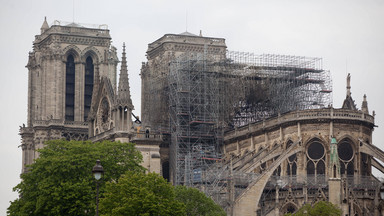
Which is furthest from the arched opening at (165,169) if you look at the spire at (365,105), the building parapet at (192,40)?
the spire at (365,105)

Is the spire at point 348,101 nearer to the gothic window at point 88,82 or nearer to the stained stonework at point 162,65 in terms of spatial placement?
the stained stonework at point 162,65

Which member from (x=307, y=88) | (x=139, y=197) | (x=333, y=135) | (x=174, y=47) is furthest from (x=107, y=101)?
(x=139, y=197)

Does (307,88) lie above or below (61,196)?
above

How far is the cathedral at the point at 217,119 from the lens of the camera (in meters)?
98.2

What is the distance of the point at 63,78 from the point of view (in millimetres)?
128500

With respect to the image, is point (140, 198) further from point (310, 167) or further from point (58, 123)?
point (58, 123)

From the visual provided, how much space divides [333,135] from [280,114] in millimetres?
6424

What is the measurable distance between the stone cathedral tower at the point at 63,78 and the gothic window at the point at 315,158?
3080 cm

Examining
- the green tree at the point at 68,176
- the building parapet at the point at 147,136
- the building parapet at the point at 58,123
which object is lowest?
the green tree at the point at 68,176

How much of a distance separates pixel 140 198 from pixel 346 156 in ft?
103

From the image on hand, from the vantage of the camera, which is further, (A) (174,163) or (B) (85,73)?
(B) (85,73)

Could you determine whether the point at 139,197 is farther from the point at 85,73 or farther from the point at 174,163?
the point at 85,73

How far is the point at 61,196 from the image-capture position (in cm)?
8556

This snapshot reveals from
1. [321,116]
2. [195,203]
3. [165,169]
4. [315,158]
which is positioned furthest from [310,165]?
[195,203]
